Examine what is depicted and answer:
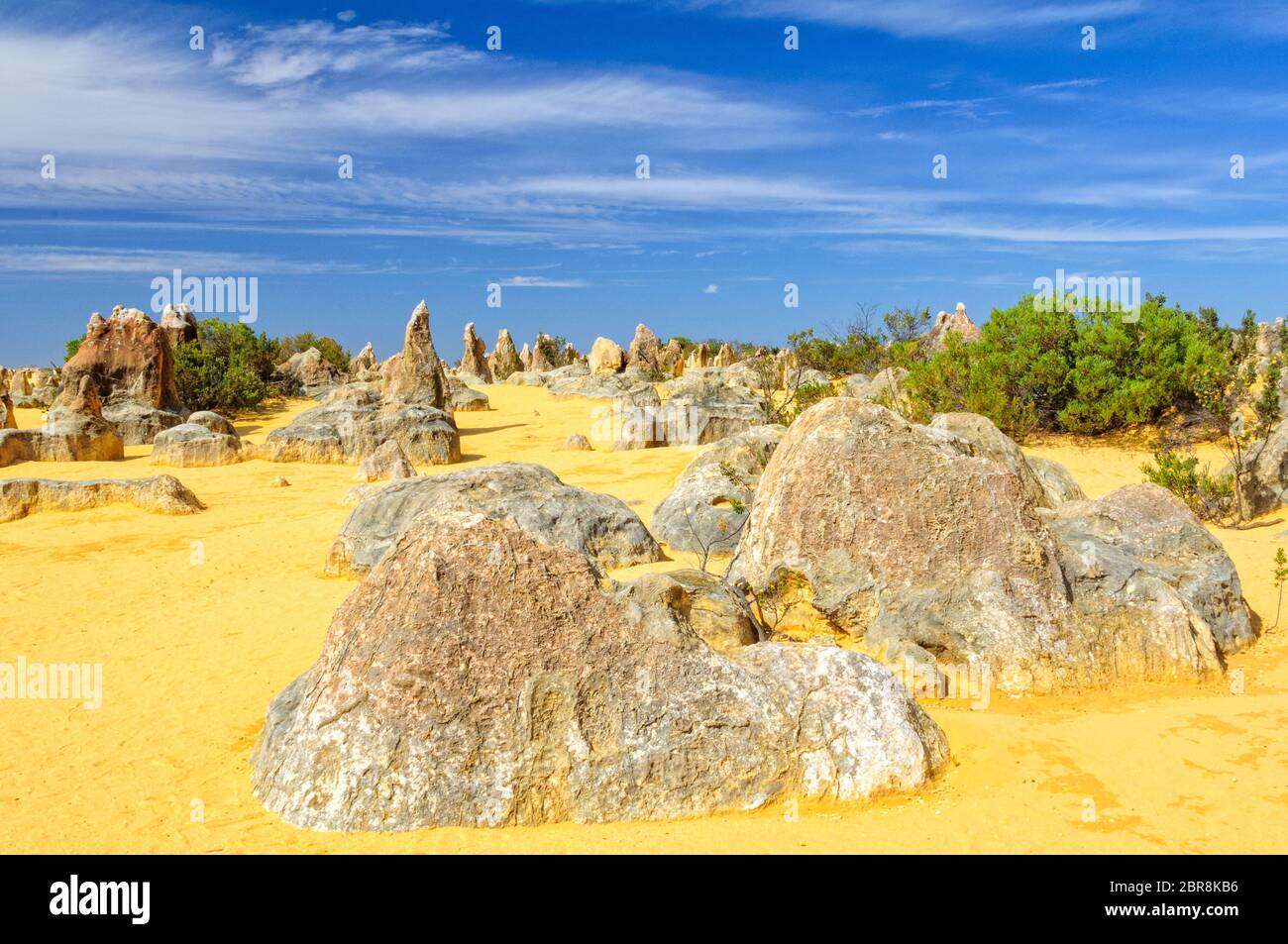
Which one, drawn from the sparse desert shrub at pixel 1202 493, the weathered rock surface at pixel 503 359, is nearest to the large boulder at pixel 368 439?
the sparse desert shrub at pixel 1202 493

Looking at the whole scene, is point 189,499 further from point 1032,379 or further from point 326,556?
point 1032,379

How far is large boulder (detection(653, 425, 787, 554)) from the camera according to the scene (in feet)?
34.4

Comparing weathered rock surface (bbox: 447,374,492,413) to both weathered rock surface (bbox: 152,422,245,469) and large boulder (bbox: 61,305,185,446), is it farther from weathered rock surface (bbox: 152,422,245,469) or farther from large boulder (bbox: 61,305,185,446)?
weathered rock surface (bbox: 152,422,245,469)

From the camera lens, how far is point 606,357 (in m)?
39.5

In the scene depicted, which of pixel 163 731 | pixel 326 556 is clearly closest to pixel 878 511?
pixel 163 731

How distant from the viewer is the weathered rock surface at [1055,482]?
35.3 feet

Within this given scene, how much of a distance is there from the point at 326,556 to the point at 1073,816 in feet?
26.4

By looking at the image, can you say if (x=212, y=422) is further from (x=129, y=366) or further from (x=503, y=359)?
(x=503, y=359)

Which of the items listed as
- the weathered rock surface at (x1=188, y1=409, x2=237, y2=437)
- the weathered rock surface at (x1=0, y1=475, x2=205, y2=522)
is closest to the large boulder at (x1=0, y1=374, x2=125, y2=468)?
the weathered rock surface at (x1=188, y1=409, x2=237, y2=437)

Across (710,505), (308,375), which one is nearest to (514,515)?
(710,505)

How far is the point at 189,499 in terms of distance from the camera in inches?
563

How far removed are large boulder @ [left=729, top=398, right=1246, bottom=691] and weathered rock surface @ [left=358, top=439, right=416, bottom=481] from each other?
983cm

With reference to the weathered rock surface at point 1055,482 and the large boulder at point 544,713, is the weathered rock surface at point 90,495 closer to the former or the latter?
the large boulder at point 544,713

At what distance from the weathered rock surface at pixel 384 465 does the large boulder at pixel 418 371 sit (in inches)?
268
